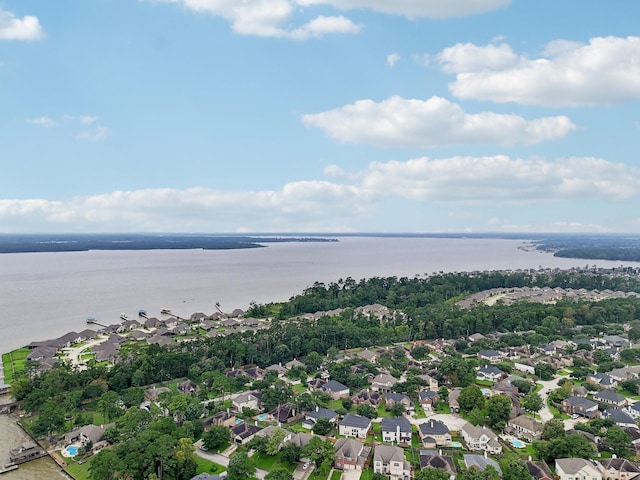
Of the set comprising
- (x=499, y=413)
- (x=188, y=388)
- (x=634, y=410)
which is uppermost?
(x=499, y=413)

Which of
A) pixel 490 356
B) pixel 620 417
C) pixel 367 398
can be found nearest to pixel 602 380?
pixel 620 417

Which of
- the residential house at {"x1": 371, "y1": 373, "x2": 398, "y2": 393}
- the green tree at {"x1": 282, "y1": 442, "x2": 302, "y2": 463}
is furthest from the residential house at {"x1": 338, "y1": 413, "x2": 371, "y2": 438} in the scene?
the residential house at {"x1": 371, "y1": 373, "x2": 398, "y2": 393}

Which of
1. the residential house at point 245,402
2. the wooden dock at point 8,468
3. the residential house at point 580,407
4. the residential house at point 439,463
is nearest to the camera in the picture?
the residential house at point 439,463

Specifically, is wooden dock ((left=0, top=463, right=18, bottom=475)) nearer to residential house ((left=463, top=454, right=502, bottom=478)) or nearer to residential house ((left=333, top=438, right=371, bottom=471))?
residential house ((left=333, top=438, right=371, bottom=471))

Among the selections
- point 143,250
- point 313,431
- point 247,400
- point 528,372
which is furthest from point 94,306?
point 143,250

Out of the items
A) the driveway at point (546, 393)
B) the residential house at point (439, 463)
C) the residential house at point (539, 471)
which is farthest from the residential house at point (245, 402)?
the driveway at point (546, 393)

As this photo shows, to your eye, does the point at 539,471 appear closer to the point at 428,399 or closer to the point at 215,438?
the point at 428,399

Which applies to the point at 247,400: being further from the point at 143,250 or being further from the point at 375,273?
the point at 143,250

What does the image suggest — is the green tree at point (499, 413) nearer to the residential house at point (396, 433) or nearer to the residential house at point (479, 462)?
the residential house at point (479, 462)
